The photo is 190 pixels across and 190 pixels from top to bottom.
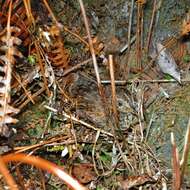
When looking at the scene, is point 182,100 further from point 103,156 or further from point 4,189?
point 4,189

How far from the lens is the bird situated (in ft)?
5.82

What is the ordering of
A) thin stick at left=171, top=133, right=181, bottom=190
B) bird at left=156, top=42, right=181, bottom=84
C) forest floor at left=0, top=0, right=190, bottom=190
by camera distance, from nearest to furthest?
thin stick at left=171, top=133, right=181, bottom=190 → forest floor at left=0, top=0, right=190, bottom=190 → bird at left=156, top=42, right=181, bottom=84

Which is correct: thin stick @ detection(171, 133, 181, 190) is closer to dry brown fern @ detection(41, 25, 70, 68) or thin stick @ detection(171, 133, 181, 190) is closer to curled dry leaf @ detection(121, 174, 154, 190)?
curled dry leaf @ detection(121, 174, 154, 190)

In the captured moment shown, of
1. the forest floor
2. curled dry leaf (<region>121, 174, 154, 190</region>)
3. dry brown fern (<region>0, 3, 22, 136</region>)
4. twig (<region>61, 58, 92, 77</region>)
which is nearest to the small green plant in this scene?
the forest floor

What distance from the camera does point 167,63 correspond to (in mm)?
1796

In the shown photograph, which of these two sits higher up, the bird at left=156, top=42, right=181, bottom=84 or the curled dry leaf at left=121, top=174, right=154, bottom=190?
the bird at left=156, top=42, right=181, bottom=84

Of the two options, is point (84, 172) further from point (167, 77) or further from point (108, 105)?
point (167, 77)

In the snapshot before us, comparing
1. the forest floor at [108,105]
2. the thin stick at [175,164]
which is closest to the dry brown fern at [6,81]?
the forest floor at [108,105]

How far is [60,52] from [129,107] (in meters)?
0.35

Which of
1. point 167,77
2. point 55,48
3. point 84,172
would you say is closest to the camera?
point 84,172

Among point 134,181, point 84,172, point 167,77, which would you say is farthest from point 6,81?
point 167,77

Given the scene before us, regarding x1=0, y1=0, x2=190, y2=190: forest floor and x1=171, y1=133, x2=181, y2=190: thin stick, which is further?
x1=0, y1=0, x2=190, y2=190: forest floor

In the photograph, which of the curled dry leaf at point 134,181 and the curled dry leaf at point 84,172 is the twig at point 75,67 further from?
the curled dry leaf at point 134,181

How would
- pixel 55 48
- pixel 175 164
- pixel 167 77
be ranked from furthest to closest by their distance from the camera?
pixel 167 77 → pixel 55 48 → pixel 175 164
